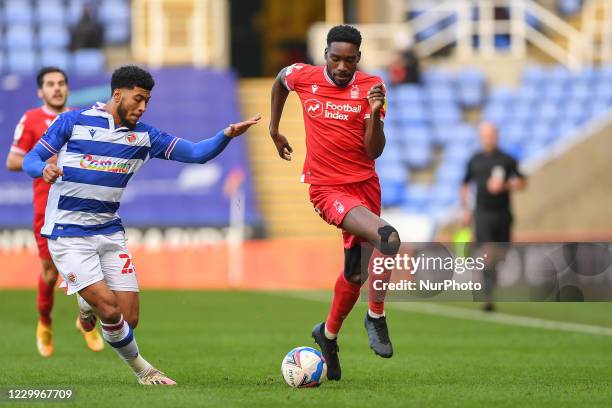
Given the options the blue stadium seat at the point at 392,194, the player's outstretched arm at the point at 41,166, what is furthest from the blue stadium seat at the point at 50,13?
the player's outstretched arm at the point at 41,166

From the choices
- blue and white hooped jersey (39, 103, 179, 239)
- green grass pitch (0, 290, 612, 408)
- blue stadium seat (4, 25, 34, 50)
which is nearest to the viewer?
green grass pitch (0, 290, 612, 408)

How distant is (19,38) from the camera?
89.2 ft

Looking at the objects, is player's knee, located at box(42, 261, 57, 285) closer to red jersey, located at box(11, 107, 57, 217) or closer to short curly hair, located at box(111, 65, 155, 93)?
red jersey, located at box(11, 107, 57, 217)

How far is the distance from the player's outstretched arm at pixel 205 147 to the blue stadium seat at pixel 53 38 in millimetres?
19208

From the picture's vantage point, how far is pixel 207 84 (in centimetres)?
2577

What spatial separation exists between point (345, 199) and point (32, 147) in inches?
143

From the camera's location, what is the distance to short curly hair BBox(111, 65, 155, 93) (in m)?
8.25

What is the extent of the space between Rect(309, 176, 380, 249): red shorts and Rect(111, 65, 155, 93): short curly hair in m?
1.36

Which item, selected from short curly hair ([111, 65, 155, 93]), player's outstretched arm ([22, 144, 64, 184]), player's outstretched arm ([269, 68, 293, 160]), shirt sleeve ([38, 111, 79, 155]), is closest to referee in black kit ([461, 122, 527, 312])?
player's outstretched arm ([269, 68, 293, 160])

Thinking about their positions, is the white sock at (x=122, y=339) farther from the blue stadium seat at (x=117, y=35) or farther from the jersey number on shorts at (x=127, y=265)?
the blue stadium seat at (x=117, y=35)

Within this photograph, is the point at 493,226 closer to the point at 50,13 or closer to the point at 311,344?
the point at 311,344

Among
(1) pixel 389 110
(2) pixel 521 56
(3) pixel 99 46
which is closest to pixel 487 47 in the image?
(2) pixel 521 56

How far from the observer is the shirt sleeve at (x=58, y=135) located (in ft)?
27.3

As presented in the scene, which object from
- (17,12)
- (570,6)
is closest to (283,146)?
(17,12)
